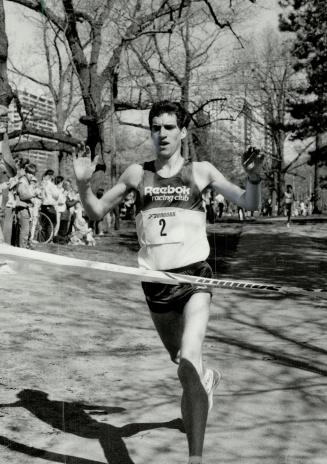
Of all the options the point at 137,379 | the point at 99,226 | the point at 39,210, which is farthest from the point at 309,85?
the point at 137,379

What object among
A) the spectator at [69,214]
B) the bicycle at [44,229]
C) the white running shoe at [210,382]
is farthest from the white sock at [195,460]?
the spectator at [69,214]

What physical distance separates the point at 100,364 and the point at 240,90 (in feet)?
59.2

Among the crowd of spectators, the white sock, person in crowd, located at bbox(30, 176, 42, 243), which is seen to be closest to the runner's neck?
the white sock

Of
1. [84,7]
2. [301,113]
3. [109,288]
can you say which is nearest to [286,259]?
[109,288]

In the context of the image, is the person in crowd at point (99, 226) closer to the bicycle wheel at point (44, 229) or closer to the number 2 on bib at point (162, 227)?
the bicycle wheel at point (44, 229)

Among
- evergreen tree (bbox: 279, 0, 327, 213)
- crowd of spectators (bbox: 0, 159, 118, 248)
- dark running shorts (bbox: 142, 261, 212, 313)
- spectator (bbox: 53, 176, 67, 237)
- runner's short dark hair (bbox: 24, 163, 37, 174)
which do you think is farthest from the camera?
evergreen tree (bbox: 279, 0, 327, 213)

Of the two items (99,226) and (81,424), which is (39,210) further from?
(81,424)

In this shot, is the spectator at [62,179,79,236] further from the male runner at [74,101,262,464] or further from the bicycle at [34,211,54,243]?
the male runner at [74,101,262,464]

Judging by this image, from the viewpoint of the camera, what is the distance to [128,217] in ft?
123

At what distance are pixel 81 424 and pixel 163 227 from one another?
57.7 inches

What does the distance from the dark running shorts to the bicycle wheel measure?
12.5m

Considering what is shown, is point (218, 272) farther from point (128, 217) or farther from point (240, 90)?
point (128, 217)

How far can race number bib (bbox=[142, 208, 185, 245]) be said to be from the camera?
3.94 m

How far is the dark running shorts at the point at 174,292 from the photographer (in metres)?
3.88
